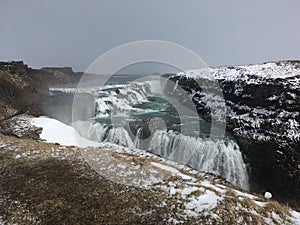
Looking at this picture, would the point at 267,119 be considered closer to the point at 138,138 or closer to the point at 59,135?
the point at 138,138

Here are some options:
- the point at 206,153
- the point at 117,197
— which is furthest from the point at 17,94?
the point at 117,197

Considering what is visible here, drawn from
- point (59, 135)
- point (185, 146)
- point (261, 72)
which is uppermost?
point (261, 72)

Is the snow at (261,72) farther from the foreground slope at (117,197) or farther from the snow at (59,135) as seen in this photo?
the foreground slope at (117,197)

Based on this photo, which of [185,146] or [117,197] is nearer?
[117,197]

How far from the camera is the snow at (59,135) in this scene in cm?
2385

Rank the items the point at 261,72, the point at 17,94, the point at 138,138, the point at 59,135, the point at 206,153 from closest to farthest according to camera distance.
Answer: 1. the point at 59,135
2. the point at 206,153
3. the point at 138,138
4. the point at 261,72
5. the point at 17,94

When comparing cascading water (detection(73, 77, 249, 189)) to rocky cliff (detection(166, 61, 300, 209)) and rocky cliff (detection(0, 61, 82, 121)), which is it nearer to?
rocky cliff (detection(166, 61, 300, 209))

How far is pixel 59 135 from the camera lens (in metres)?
25.5

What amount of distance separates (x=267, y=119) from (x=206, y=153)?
13.7m

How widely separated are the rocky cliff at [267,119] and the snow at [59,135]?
20.7 metres

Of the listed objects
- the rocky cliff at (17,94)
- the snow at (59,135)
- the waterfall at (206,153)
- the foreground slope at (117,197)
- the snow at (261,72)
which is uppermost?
the snow at (261,72)

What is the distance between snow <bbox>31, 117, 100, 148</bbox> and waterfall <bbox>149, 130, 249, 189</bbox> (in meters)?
9.22

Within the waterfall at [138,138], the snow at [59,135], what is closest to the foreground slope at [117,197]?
the snow at [59,135]

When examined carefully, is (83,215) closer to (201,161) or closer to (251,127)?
(201,161)
